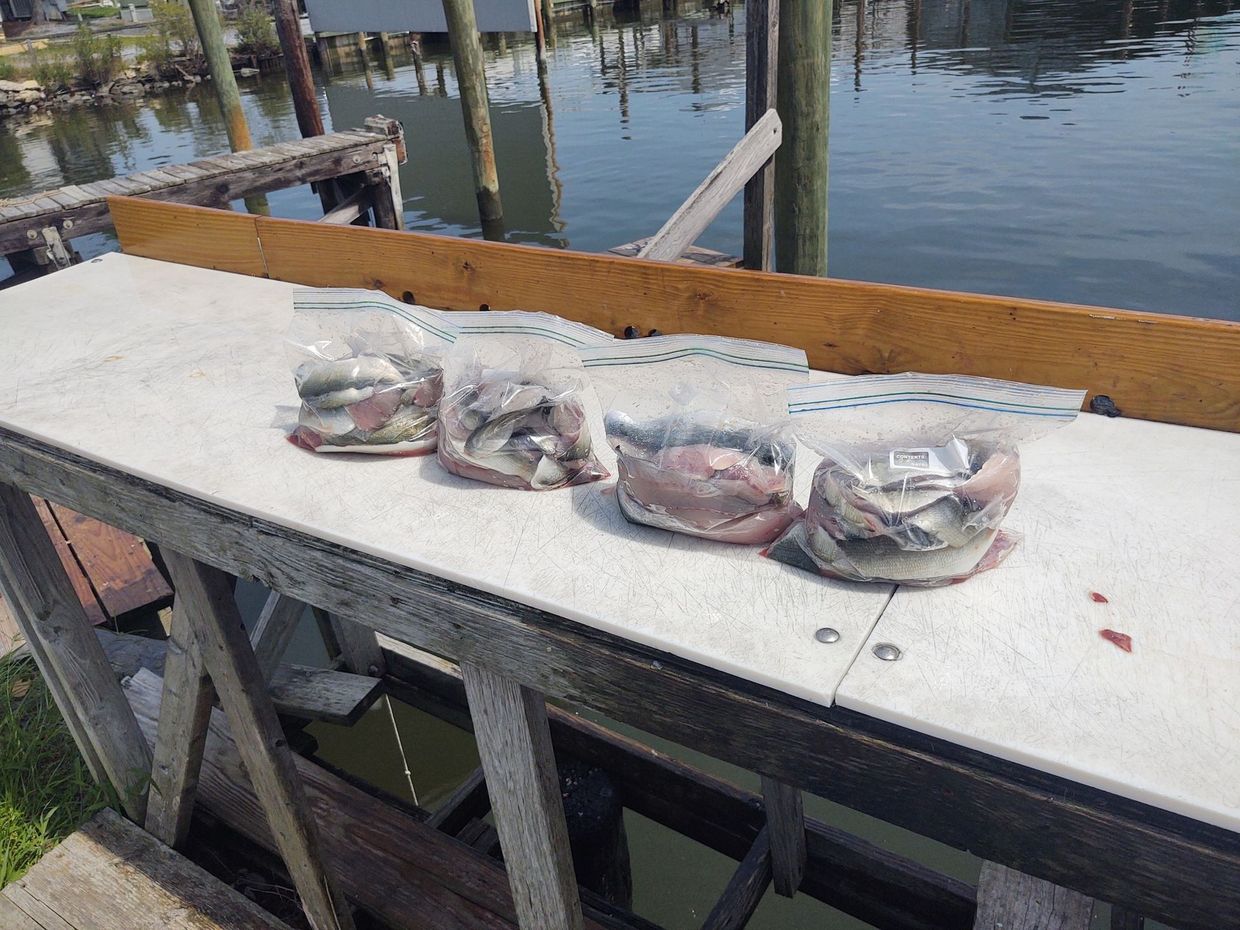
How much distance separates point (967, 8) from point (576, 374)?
2696 centimetres

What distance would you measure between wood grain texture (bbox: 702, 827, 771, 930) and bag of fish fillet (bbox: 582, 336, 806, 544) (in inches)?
68.4

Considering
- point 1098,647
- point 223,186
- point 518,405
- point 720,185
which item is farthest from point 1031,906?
point 223,186

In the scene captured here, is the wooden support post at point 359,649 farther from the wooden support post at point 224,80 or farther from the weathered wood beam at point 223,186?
the wooden support post at point 224,80

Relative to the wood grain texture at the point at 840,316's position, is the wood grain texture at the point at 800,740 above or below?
below

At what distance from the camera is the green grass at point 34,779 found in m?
3.15

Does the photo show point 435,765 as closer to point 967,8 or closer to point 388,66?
point 967,8

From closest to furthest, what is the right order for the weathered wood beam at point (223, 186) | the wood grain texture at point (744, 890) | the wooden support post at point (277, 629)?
the wood grain texture at point (744, 890) → the wooden support post at point (277, 629) → the weathered wood beam at point (223, 186)

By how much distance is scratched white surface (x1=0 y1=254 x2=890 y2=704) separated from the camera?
126 centimetres

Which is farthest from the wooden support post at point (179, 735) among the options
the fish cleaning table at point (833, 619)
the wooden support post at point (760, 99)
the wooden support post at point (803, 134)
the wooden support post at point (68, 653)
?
the wooden support post at point (803, 134)

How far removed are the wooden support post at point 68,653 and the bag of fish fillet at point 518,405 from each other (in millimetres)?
1726

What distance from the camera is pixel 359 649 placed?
155 inches

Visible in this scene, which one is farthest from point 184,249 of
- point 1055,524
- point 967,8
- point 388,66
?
point 388,66

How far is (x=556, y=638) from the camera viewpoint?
4.39ft

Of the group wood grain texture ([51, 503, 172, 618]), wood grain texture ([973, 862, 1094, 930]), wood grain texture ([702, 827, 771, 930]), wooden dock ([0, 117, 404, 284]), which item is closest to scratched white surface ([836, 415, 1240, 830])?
wood grain texture ([973, 862, 1094, 930])
